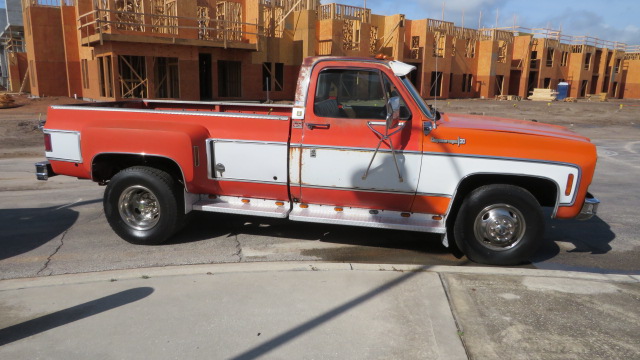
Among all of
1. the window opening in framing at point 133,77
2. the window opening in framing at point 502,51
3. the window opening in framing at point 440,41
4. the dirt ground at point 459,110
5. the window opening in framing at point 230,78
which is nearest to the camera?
the dirt ground at point 459,110

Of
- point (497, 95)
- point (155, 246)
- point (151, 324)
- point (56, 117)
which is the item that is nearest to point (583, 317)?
point (151, 324)

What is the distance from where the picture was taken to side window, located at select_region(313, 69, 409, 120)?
214 inches

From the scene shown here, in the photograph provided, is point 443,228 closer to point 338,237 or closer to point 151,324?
point 338,237

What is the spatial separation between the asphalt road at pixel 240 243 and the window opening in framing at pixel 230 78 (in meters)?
23.0

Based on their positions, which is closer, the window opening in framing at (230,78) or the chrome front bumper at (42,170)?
the chrome front bumper at (42,170)

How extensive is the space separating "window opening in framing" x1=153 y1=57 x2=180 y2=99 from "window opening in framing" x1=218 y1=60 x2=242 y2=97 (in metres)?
3.35

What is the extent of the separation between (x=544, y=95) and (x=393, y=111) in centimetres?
4456

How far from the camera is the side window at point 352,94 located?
5.45 meters

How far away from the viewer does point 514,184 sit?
5414 millimetres

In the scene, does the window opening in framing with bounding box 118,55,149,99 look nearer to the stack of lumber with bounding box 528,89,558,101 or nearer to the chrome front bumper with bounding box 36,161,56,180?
the chrome front bumper with bounding box 36,161,56,180

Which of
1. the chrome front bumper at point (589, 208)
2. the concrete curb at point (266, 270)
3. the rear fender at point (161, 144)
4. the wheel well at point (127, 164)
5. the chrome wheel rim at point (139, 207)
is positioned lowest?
the concrete curb at point (266, 270)

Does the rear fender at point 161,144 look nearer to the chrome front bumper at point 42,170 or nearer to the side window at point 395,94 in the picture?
the chrome front bumper at point 42,170

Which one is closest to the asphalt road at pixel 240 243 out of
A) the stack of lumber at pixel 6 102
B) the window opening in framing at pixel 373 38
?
the stack of lumber at pixel 6 102

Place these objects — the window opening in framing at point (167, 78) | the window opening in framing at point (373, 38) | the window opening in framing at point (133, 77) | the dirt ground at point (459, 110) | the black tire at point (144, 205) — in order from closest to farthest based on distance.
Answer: the black tire at point (144, 205) < the dirt ground at point (459, 110) < the window opening in framing at point (133, 77) < the window opening in framing at point (167, 78) < the window opening in framing at point (373, 38)
